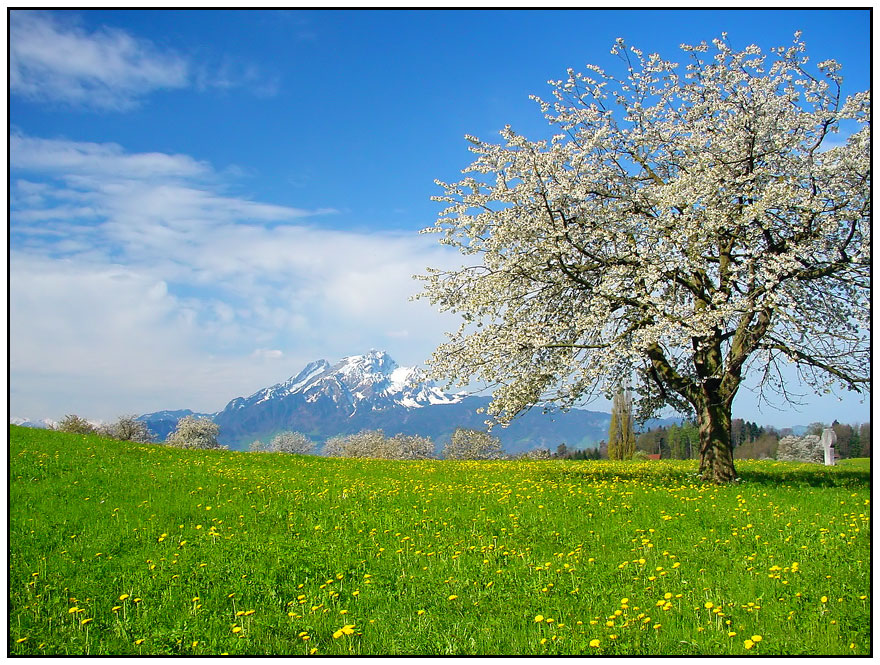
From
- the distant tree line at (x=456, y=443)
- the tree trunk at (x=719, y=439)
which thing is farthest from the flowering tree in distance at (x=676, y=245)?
the distant tree line at (x=456, y=443)

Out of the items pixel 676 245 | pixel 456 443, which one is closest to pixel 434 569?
pixel 676 245

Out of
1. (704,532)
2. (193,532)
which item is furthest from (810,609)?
(193,532)

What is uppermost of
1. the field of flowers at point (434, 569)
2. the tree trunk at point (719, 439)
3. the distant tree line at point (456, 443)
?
the tree trunk at point (719, 439)

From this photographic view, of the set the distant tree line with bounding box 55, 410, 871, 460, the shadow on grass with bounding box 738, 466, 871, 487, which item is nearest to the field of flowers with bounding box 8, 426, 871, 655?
the shadow on grass with bounding box 738, 466, 871, 487

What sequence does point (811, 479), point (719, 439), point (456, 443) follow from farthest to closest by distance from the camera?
point (456, 443)
point (811, 479)
point (719, 439)

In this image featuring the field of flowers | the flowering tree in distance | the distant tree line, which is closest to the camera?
the field of flowers

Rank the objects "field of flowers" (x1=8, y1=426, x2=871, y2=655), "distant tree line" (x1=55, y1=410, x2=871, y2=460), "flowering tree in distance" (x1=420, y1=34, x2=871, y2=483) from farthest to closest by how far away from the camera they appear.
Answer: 1. "distant tree line" (x1=55, y1=410, x2=871, y2=460)
2. "flowering tree in distance" (x1=420, y1=34, x2=871, y2=483)
3. "field of flowers" (x1=8, y1=426, x2=871, y2=655)

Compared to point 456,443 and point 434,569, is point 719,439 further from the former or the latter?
point 456,443

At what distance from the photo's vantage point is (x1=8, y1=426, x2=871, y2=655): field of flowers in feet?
21.6

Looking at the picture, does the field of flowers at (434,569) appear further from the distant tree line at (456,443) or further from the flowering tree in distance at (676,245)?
the distant tree line at (456,443)

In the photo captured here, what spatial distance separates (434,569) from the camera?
8.88 m

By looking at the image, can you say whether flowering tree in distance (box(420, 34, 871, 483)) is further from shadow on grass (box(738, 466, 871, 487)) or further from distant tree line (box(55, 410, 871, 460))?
distant tree line (box(55, 410, 871, 460))

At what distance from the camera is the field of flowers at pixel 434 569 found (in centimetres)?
659

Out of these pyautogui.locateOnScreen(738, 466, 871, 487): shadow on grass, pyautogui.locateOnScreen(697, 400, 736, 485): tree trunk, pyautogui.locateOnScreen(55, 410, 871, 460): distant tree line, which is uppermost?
pyautogui.locateOnScreen(697, 400, 736, 485): tree trunk
